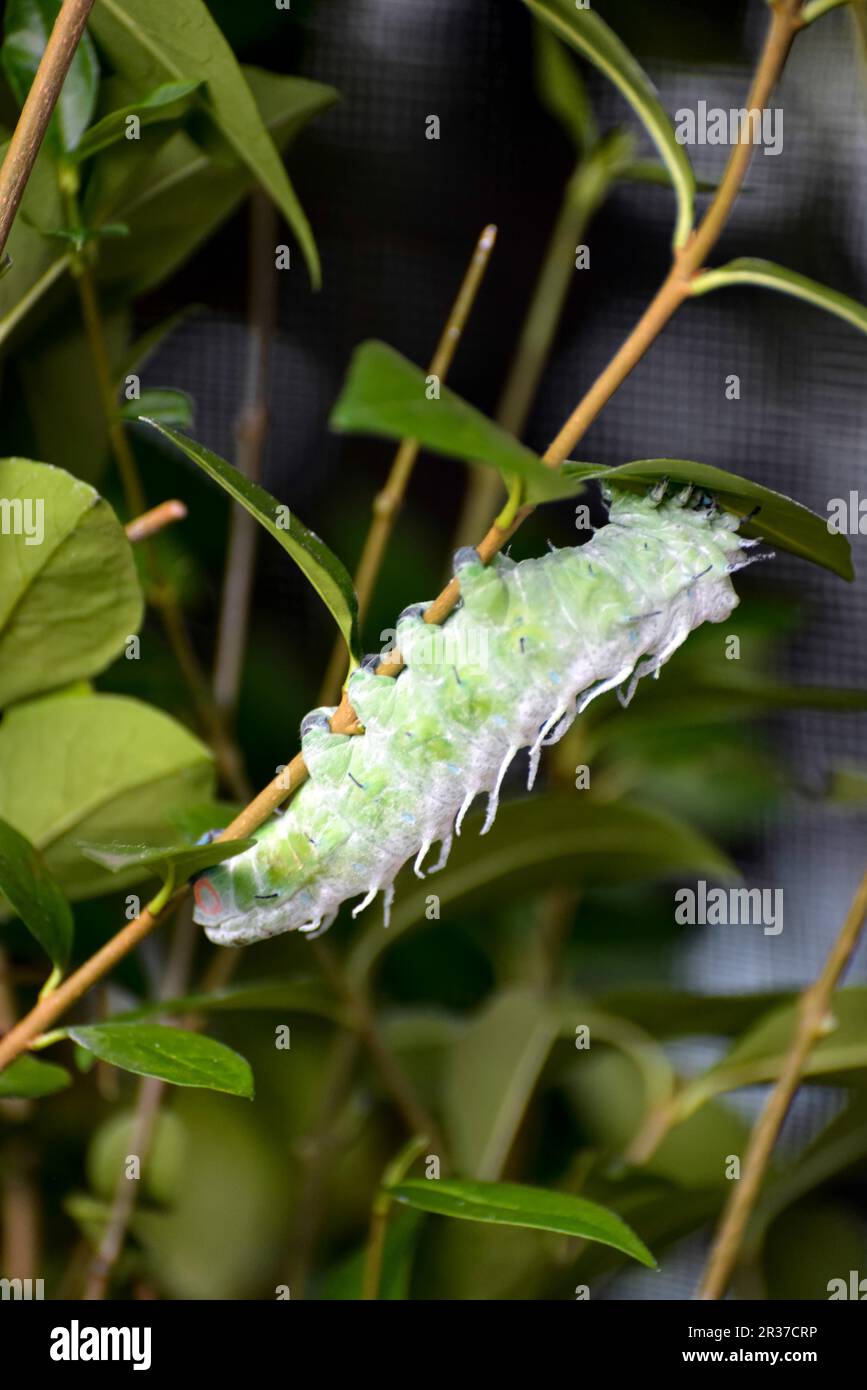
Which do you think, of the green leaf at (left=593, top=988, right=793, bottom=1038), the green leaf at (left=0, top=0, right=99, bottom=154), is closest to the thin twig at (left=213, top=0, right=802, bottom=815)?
the green leaf at (left=0, top=0, right=99, bottom=154)

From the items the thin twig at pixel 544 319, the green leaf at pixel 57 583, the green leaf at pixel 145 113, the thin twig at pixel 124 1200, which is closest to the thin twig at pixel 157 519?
the green leaf at pixel 57 583

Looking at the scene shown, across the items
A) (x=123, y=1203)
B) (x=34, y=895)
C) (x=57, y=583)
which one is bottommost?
(x=123, y=1203)

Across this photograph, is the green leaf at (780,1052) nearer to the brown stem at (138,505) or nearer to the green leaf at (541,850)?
the green leaf at (541,850)

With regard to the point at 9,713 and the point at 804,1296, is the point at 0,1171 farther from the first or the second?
the point at 804,1296

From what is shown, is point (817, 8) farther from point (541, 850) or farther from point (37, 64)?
point (541, 850)

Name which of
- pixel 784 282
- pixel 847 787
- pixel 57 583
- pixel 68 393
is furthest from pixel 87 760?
pixel 847 787
